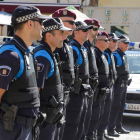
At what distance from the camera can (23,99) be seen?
2727 millimetres

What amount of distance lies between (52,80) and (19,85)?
2.47 feet

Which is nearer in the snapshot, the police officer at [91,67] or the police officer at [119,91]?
the police officer at [91,67]

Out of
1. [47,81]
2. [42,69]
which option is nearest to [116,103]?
[47,81]

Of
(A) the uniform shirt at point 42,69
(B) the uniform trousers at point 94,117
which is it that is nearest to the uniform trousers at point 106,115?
(B) the uniform trousers at point 94,117

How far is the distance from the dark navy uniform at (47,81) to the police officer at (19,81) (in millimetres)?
431

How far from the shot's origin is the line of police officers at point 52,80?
106 inches

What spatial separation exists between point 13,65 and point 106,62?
337 centimetres

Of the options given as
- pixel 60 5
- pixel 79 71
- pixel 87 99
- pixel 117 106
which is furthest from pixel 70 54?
pixel 60 5

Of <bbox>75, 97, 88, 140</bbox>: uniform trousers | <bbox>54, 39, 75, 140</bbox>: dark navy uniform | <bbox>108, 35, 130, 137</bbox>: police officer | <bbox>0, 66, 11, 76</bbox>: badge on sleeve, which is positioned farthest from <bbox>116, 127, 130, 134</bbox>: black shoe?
<bbox>0, 66, 11, 76</bbox>: badge on sleeve

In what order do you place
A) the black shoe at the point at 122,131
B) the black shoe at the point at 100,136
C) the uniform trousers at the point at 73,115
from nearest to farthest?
the uniform trousers at the point at 73,115
the black shoe at the point at 100,136
the black shoe at the point at 122,131

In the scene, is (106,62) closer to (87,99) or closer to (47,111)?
(87,99)

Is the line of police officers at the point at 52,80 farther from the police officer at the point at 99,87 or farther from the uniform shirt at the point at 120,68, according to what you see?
the uniform shirt at the point at 120,68

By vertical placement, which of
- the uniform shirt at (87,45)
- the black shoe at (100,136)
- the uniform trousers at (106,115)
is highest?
the uniform shirt at (87,45)

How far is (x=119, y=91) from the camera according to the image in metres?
6.66
